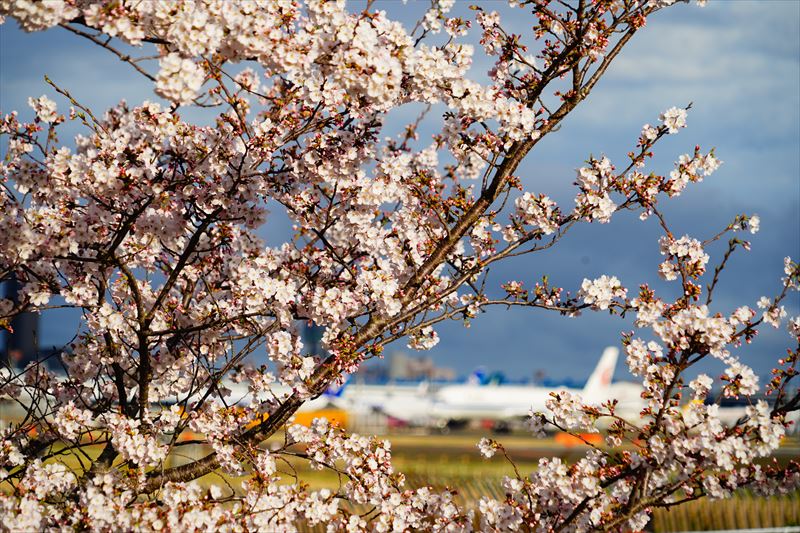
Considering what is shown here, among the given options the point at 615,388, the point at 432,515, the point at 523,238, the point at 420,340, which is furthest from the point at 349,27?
the point at 615,388

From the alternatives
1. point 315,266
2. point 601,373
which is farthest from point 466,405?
point 315,266

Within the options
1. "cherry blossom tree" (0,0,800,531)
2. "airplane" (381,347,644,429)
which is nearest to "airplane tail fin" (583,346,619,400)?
"airplane" (381,347,644,429)

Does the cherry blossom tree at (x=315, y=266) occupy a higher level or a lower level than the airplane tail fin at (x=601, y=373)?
lower

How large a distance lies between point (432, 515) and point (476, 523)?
5383mm

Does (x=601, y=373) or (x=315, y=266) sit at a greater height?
(x=601, y=373)

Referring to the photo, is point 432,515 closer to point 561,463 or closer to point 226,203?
point 561,463

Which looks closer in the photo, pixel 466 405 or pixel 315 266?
pixel 315 266

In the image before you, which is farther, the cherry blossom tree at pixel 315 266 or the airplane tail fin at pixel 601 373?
the airplane tail fin at pixel 601 373

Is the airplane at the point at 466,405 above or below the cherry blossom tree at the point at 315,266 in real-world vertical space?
above

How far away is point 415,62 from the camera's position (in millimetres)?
6621

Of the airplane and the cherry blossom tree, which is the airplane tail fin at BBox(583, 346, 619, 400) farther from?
the cherry blossom tree

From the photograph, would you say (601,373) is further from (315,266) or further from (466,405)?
(315,266)

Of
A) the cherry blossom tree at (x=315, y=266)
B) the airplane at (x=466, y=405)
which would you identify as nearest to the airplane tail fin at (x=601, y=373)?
the airplane at (x=466, y=405)

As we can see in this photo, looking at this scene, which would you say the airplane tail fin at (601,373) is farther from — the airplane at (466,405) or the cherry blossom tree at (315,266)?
the cherry blossom tree at (315,266)
